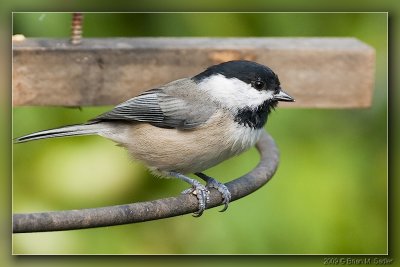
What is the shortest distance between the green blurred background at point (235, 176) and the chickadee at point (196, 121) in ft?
0.74

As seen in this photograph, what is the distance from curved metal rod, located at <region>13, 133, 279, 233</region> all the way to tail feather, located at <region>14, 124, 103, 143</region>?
302 mm

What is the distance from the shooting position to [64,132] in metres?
1.55

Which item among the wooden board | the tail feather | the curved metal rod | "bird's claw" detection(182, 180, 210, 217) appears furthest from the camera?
the wooden board

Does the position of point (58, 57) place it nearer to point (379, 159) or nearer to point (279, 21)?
point (279, 21)

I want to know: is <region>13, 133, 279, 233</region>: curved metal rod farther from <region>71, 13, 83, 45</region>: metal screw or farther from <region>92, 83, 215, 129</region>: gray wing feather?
<region>71, 13, 83, 45</region>: metal screw

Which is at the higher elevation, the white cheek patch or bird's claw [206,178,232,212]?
the white cheek patch

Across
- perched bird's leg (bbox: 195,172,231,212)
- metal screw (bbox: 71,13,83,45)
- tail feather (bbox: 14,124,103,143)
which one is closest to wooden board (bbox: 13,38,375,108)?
metal screw (bbox: 71,13,83,45)

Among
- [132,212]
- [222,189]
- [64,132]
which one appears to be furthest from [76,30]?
[132,212]

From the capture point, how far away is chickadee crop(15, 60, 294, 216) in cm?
152

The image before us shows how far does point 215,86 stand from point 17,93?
19.7 inches

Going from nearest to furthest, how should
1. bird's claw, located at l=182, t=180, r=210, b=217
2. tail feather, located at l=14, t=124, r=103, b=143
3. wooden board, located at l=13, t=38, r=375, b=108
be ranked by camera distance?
bird's claw, located at l=182, t=180, r=210, b=217
tail feather, located at l=14, t=124, r=103, b=143
wooden board, located at l=13, t=38, r=375, b=108

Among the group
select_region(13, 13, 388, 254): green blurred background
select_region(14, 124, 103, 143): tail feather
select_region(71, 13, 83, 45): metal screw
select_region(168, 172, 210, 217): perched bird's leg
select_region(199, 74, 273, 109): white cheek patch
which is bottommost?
select_region(13, 13, 388, 254): green blurred background

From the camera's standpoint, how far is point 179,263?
5.79 feet

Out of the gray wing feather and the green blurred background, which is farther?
the green blurred background
